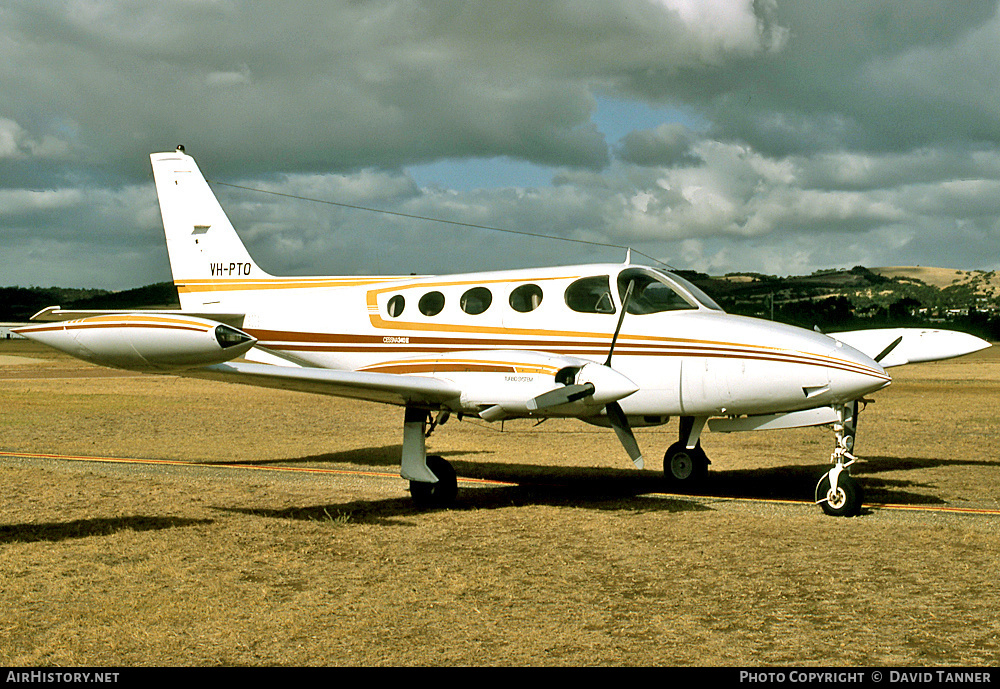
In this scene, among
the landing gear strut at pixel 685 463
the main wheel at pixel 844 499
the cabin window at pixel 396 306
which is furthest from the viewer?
the landing gear strut at pixel 685 463

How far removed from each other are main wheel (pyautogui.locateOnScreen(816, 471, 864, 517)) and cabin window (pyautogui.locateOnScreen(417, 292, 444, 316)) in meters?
5.87

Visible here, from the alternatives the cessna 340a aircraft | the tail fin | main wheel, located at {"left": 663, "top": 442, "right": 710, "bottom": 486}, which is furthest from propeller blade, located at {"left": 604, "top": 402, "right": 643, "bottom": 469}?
the tail fin

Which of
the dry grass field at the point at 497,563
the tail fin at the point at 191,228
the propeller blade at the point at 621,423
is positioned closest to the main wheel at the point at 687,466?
the dry grass field at the point at 497,563

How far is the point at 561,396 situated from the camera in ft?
35.0

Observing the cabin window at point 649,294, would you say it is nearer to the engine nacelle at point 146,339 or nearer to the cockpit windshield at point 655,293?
the cockpit windshield at point 655,293

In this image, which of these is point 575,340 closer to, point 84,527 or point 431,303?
point 431,303

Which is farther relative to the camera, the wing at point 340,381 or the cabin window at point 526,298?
the cabin window at point 526,298

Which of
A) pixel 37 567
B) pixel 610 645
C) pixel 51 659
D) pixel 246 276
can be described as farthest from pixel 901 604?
pixel 246 276

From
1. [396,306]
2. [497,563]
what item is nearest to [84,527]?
[497,563]

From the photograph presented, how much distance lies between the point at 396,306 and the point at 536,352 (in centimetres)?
254

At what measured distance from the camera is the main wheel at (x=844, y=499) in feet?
36.1

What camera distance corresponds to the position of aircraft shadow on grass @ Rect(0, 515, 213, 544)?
9.91 m

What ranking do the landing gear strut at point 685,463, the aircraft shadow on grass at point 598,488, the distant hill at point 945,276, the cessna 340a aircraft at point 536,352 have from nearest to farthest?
the cessna 340a aircraft at point 536,352 < the aircraft shadow on grass at point 598,488 < the landing gear strut at point 685,463 < the distant hill at point 945,276

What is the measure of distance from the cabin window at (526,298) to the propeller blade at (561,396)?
7.10 feet
